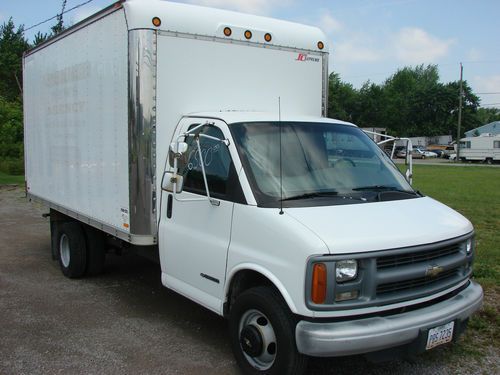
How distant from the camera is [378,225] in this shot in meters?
3.77

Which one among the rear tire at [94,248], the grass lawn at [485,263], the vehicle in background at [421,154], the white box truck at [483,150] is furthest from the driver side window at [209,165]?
the vehicle in background at [421,154]

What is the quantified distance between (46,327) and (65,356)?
0.85 meters

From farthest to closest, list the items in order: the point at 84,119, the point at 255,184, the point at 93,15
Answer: the point at 84,119 < the point at 93,15 < the point at 255,184

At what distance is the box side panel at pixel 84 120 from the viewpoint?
550 cm

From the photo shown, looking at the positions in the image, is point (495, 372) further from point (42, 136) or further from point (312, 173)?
point (42, 136)

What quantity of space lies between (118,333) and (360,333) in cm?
272

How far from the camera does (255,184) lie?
414 cm

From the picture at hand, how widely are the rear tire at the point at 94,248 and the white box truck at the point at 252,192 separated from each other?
0.02 meters

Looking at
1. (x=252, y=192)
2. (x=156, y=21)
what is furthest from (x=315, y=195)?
(x=156, y=21)

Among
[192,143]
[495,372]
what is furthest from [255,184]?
[495,372]

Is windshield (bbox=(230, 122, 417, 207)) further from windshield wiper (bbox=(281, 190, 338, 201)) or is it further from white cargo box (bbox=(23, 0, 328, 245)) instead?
white cargo box (bbox=(23, 0, 328, 245))

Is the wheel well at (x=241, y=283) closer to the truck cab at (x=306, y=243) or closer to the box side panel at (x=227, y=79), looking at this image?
the truck cab at (x=306, y=243)

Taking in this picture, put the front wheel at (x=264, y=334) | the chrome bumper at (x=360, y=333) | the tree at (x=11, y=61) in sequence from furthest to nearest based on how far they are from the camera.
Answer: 1. the tree at (x=11, y=61)
2. the front wheel at (x=264, y=334)
3. the chrome bumper at (x=360, y=333)

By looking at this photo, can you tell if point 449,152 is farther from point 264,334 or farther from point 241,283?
point 264,334
